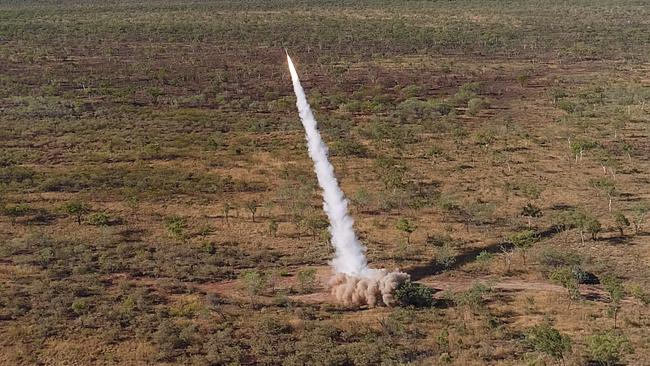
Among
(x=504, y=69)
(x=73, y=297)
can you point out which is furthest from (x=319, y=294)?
(x=504, y=69)

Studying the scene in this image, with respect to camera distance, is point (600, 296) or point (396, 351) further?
point (600, 296)

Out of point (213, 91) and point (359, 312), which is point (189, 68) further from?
point (359, 312)

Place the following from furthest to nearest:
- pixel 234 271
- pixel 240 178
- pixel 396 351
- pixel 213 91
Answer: pixel 213 91
pixel 240 178
pixel 234 271
pixel 396 351

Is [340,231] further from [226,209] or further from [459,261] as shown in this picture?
[226,209]

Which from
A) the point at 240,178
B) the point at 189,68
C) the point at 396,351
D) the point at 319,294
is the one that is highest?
the point at 189,68

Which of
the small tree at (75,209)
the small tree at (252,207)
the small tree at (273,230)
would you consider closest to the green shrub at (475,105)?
the small tree at (252,207)

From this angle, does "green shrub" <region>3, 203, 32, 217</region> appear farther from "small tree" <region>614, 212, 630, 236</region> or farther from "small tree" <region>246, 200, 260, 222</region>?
"small tree" <region>614, 212, 630, 236</region>
